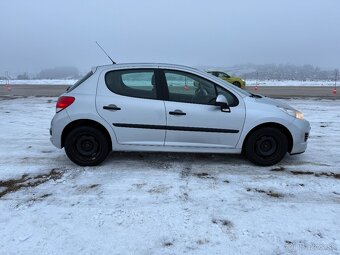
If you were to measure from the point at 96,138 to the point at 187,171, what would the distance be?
1.54m

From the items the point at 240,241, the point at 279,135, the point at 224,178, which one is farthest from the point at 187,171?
the point at 240,241

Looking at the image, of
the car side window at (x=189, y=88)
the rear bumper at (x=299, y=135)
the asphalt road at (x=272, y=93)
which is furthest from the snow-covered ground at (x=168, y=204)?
the asphalt road at (x=272, y=93)

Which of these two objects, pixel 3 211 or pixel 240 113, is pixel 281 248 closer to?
pixel 240 113

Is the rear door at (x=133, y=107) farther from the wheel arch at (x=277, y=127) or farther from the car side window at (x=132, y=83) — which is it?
the wheel arch at (x=277, y=127)

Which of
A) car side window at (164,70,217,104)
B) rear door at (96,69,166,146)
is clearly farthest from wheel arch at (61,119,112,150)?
car side window at (164,70,217,104)

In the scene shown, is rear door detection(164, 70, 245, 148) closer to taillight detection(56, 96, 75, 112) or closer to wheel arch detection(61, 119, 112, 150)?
wheel arch detection(61, 119, 112, 150)

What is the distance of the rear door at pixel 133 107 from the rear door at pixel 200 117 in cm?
20

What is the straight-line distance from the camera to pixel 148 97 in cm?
538

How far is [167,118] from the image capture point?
530cm

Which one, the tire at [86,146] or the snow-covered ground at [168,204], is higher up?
the tire at [86,146]

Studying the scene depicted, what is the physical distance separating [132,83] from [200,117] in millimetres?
1222

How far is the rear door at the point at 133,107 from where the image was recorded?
5.32 metres

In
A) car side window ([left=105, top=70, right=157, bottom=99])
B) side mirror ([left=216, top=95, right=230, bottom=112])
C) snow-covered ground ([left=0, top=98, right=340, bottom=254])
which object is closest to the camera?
snow-covered ground ([left=0, top=98, right=340, bottom=254])

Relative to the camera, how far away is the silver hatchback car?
531cm
